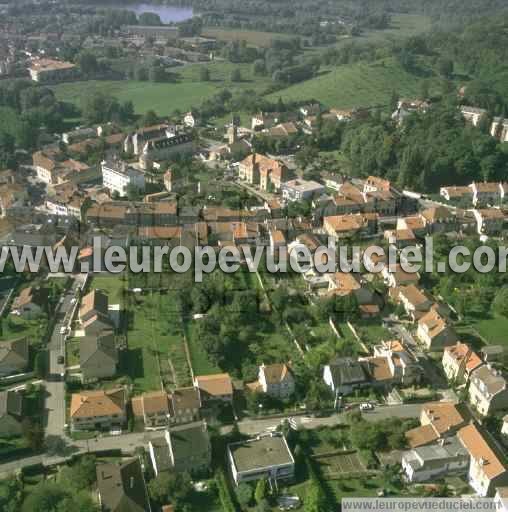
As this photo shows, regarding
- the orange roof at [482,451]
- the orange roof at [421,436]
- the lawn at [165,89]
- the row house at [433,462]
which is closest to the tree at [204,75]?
the lawn at [165,89]

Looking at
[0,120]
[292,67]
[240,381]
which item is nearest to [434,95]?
[292,67]

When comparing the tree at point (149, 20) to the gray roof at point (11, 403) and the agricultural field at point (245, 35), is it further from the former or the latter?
the gray roof at point (11, 403)

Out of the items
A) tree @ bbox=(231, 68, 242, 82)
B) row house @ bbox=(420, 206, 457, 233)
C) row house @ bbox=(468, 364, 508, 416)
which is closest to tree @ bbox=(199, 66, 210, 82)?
tree @ bbox=(231, 68, 242, 82)

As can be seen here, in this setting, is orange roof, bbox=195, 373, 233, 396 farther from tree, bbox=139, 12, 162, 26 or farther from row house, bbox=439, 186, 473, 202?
tree, bbox=139, 12, 162, 26

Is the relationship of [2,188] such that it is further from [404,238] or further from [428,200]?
[428,200]

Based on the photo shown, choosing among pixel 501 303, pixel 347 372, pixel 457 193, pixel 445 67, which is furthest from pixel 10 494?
pixel 445 67

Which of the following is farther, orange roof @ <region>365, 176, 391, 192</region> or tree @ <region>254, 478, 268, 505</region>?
orange roof @ <region>365, 176, 391, 192</region>
